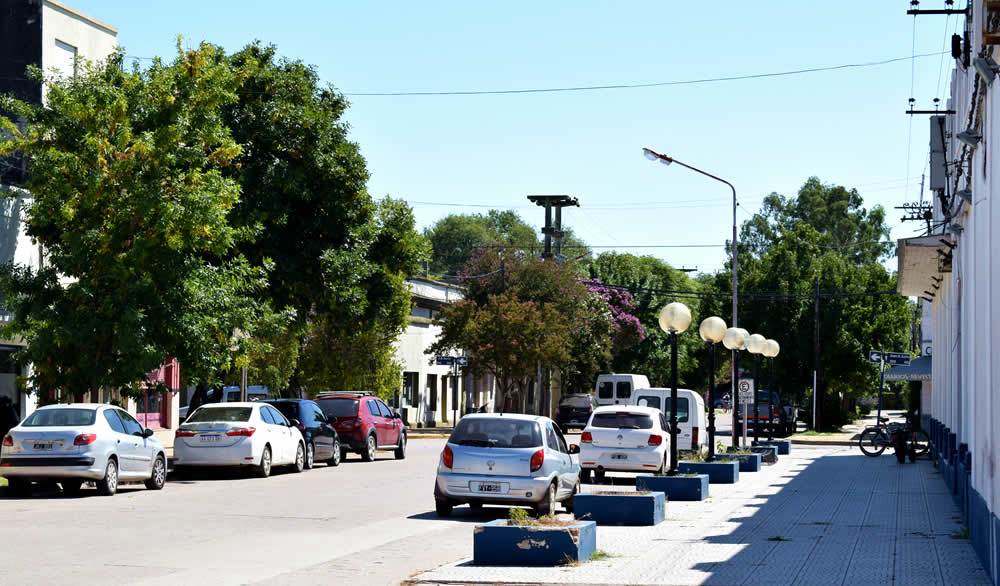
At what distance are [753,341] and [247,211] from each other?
45.9 feet

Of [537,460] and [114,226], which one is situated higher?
[114,226]

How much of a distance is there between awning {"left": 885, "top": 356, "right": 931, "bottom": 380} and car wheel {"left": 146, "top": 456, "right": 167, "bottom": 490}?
2934cm

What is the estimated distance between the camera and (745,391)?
36.8 m

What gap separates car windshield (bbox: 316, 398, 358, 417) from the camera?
108 ft

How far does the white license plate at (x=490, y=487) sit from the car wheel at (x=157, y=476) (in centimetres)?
751

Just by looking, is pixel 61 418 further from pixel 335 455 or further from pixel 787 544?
pixel 787 544

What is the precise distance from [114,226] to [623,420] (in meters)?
10.6

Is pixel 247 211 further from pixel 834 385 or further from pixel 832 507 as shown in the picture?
pixel 834 385

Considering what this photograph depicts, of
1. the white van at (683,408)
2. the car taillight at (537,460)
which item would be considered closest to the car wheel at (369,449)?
the white van at (683,408)

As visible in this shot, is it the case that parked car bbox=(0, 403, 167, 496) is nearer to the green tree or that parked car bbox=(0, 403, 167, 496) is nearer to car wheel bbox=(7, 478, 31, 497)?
car wheel bbox=(7, 478, 31, 497)

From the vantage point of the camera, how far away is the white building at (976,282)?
11.4 metres

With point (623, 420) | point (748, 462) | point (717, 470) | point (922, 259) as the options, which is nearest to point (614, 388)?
point (748, 462)

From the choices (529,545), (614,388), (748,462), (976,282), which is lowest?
(748,462)

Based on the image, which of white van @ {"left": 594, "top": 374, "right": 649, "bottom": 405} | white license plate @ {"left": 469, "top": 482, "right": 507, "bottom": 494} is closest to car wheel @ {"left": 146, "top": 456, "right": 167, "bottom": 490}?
white license plate @ {"left": 469, "top": 482, "right": 507, "bottom": 494}
